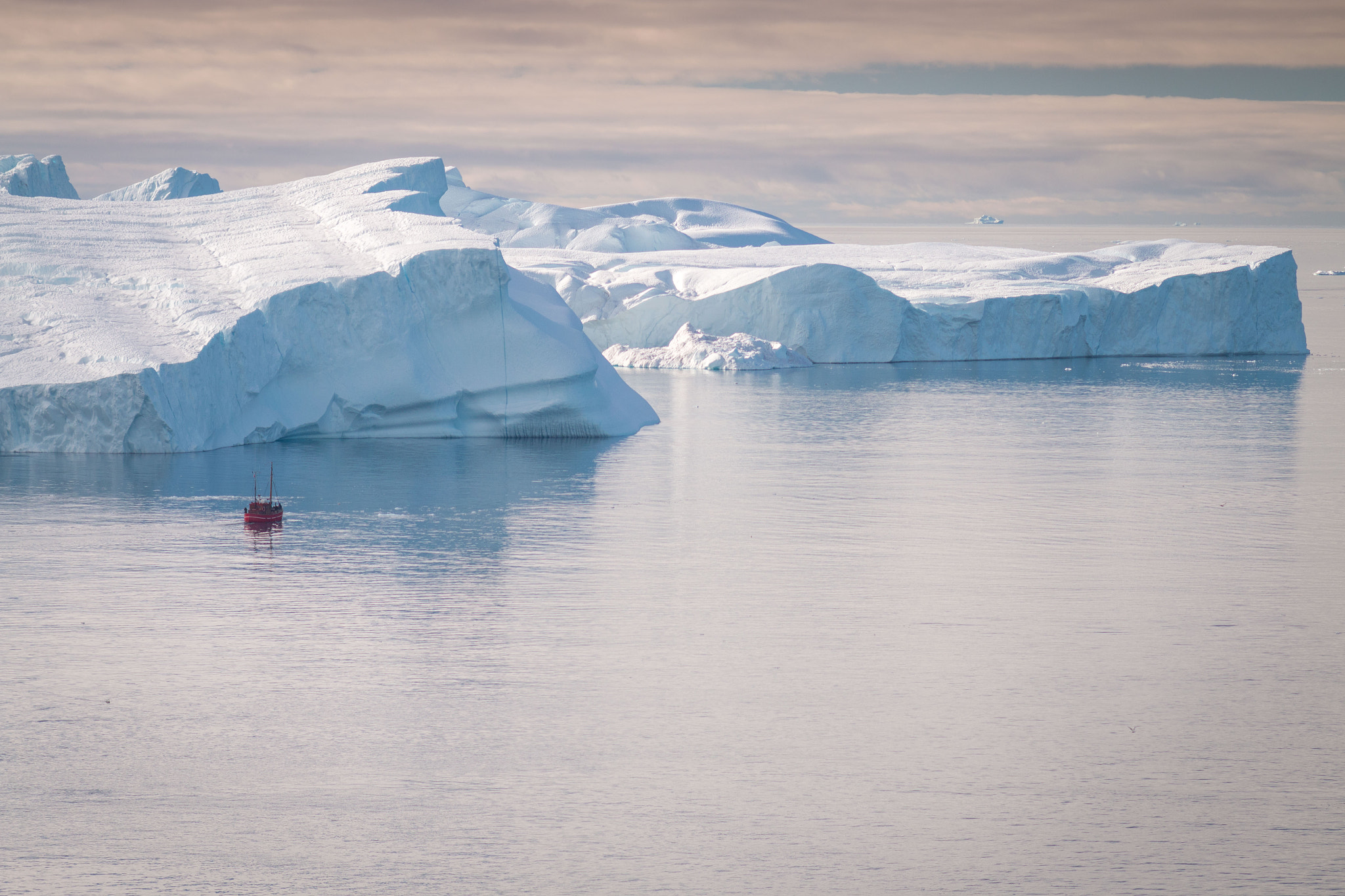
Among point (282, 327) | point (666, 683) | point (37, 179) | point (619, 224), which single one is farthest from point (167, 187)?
point (666, 683)

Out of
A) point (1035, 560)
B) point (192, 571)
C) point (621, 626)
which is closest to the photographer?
point (621, 626)

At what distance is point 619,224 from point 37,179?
44.7m

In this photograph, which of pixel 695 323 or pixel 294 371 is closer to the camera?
pixel 294 371

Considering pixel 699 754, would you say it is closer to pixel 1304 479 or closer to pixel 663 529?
pixel 663 529

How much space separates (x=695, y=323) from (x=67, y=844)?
3843cm

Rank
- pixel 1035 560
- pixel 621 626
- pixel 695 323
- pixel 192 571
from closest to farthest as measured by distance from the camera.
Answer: pixel 621 626 < pixel 192 571 < pixel 1035 560 < pixel 695 323

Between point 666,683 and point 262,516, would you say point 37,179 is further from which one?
point 666,683

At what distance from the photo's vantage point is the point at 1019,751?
8445 millimetres

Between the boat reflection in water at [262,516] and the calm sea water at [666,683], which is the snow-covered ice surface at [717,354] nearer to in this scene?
the calm sea water at [666,683]

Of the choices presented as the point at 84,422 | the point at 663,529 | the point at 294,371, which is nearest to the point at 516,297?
the point at 294,371

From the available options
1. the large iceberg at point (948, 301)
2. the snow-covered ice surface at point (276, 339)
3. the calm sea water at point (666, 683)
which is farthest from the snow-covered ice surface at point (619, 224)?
the calm sea water at point (666, 683)

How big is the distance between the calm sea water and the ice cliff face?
1020 inches

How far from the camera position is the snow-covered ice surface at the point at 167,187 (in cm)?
4762

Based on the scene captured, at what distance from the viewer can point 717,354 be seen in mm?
42438
